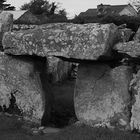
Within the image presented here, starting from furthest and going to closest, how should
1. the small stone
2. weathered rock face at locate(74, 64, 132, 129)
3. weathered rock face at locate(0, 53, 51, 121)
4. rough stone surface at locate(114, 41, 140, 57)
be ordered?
1. weathered rock face at locate(0, 53, 51, 121)
2. the small stone
3. weathered rock face at locate(74, 64, 132, 129)
4. rough stone surface at locate(114, 41, 140, 57)

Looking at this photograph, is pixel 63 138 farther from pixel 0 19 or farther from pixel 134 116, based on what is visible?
pixel 0 19

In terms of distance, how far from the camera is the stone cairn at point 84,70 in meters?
7.95

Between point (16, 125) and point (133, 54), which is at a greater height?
point (133, 54)

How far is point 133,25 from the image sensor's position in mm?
10938

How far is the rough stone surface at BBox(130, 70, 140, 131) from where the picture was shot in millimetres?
7762

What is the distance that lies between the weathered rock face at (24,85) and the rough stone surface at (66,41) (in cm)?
41

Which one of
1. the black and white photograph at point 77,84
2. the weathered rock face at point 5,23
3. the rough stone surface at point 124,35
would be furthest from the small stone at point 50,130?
the weathered rock face at point 5,23

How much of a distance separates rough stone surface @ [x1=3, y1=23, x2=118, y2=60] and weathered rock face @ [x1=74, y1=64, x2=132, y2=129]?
2.30 ft

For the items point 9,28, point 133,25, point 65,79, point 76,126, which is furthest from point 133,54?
point 65,79

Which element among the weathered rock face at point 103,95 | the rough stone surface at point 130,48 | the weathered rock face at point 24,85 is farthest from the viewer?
the weathered rock face at point 24,85

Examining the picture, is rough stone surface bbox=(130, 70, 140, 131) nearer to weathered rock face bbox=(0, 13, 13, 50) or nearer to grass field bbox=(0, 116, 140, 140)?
grass field bbox=(0, 116, 140, 140)

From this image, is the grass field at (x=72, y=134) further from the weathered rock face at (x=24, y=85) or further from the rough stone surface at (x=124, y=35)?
the rough stone surface at (x=124, y=35)

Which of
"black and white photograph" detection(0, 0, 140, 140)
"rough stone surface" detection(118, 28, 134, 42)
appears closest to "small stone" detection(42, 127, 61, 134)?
"black and white photograph" detection(0, 0, 140, 140)

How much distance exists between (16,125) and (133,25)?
4.47 meters
